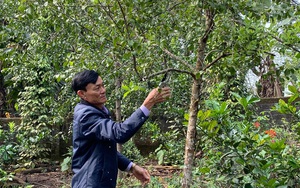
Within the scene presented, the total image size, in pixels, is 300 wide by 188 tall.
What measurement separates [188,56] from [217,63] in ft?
4.97

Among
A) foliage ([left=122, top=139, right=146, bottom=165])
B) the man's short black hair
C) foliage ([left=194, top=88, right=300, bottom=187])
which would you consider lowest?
foliage ([left=122, top=139, right=146, bottom=165])

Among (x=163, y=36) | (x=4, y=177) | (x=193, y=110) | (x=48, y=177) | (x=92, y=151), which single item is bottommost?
(x=48, y=177)

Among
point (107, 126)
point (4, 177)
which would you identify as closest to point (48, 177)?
point (4, 177)

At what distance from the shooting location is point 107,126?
2.45 m

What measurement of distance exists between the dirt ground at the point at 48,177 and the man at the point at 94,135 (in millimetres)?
3069

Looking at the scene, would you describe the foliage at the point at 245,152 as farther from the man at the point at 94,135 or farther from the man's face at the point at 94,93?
the man's face at the point at 94,93

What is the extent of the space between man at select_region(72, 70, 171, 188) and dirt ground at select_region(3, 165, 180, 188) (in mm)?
3069

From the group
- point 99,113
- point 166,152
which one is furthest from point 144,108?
point 166,152

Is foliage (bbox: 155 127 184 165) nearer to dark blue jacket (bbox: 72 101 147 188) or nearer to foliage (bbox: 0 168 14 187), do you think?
foliage (bbox: 0 168 14 187)

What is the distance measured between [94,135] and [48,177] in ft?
14.0

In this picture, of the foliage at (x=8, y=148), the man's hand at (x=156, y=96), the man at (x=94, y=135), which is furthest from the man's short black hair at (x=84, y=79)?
the foliage at (x=8, y=148)

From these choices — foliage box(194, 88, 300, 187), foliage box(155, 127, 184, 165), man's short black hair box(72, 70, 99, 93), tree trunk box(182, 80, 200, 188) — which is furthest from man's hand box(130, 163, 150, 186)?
foliage box(155, 127, 184, 165)

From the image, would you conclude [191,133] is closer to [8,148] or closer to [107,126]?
[107,126]

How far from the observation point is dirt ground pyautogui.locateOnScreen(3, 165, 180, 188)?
A: 5.80 metres
